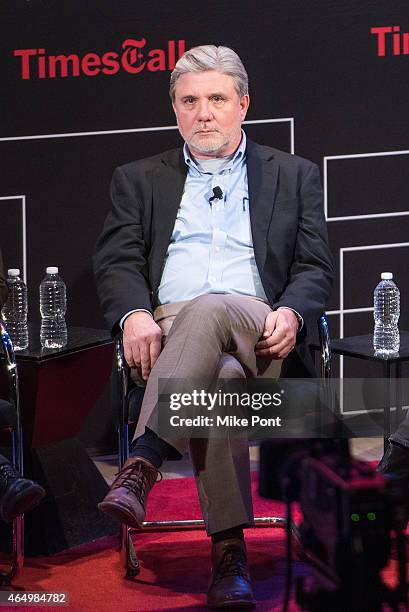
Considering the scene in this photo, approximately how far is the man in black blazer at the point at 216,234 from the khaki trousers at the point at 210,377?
0.13 metres

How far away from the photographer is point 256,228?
3.14 m

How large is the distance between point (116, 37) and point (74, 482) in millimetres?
1751

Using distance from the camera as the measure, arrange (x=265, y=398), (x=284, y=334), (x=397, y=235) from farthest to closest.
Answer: (x=397, y=235)
(x=284, y=334)
(x=265, y=398)

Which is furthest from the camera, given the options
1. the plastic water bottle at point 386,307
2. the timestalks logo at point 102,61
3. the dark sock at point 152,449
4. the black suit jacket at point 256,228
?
the timestalks logo at point 102,61

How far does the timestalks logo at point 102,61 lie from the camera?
12.6 ft

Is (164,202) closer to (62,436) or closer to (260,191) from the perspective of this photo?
(260,191)

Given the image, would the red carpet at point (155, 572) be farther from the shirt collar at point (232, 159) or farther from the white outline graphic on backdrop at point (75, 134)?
the white outline graphic on backdrop at point (75, 134)

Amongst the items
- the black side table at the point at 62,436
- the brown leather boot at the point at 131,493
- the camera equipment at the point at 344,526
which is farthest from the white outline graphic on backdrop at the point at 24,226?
the camera equipment at the point at 344,526

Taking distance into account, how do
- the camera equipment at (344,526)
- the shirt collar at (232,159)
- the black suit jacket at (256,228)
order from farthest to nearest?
the shirt collar at (232,159)
the black suit jacket at (256,228)
the camera equipment at (344,526)

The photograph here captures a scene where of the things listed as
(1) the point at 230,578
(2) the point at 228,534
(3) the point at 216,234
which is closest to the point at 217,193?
(3) the point at 216,234

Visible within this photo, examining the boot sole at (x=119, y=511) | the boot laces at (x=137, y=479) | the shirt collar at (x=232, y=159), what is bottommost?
→ the boot sole at (x=119, y=511)

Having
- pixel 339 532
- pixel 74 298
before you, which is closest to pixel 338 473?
A: pixel 339 532

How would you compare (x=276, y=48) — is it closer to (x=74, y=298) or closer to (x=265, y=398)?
(x=74, y=298)

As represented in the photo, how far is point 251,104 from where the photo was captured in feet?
13.0
